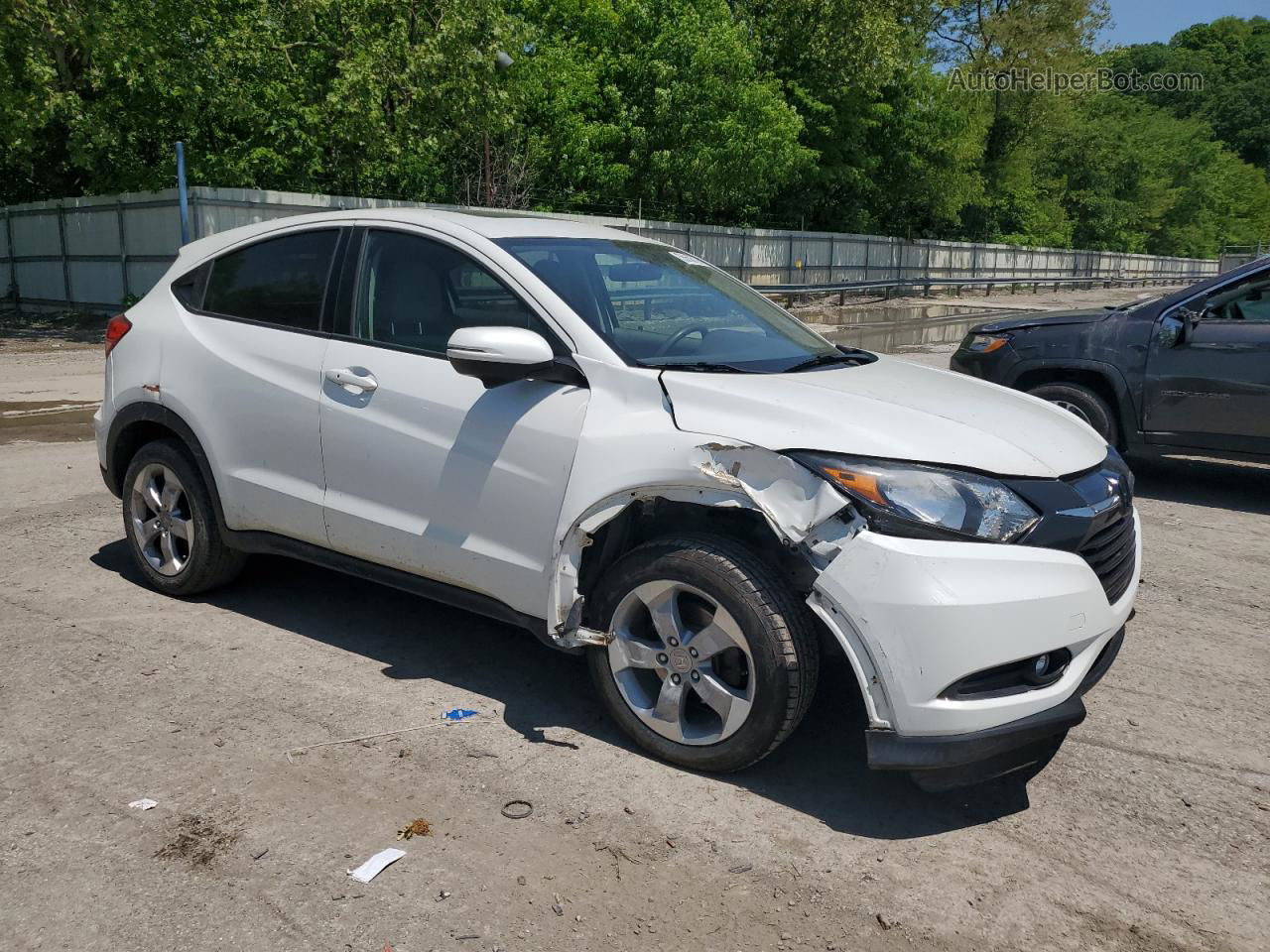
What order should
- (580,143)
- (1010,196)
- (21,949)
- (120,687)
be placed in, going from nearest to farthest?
(21,949)
(120,687)
(580,143)
(1010,196)

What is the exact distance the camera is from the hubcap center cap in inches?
135

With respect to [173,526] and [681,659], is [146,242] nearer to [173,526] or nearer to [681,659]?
[173,526]

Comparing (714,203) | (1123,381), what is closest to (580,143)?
(714,203)

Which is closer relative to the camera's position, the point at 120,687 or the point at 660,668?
the point at 660,668

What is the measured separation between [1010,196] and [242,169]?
42.8 meters

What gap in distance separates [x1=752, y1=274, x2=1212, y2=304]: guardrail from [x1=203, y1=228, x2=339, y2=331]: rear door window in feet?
56.0

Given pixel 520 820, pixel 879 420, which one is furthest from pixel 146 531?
pixel 879 420

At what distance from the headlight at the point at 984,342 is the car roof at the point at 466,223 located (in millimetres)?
4175

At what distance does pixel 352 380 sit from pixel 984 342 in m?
5.46

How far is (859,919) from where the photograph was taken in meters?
2.81

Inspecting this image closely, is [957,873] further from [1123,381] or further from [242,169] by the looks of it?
[242,169]

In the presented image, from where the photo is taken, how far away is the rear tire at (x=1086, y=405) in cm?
756

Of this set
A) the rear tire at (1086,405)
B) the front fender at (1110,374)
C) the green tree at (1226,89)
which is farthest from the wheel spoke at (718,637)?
the green tree at (1226,89)

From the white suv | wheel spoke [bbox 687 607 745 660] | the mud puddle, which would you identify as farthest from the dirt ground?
the mud puddle
